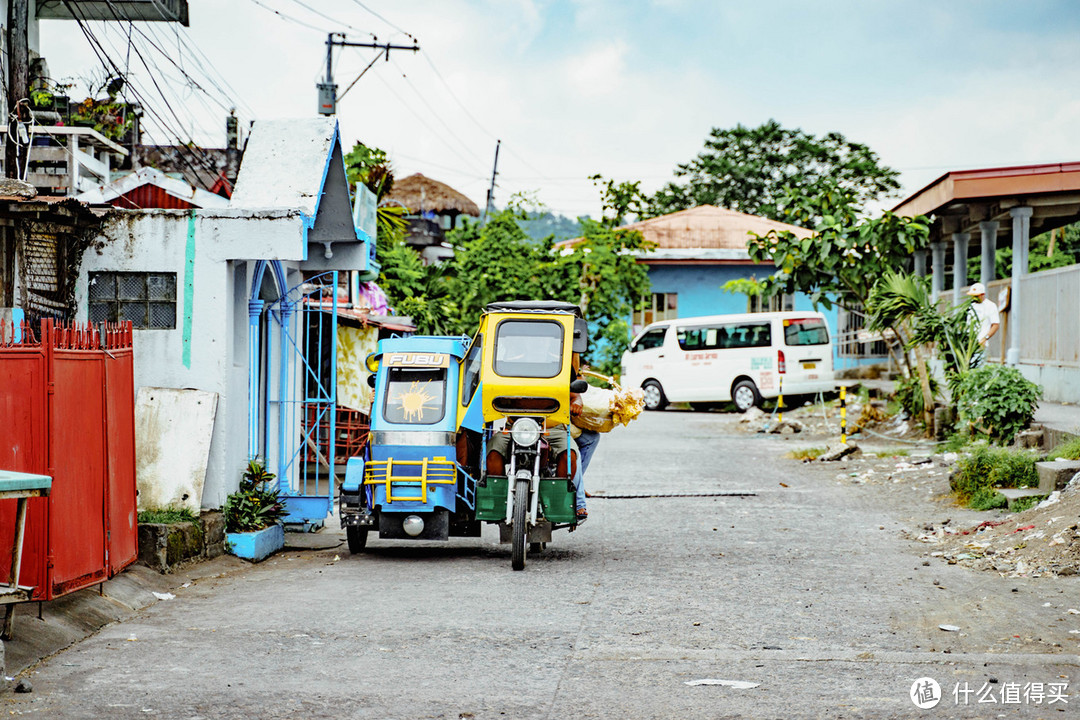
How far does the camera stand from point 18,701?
512cm

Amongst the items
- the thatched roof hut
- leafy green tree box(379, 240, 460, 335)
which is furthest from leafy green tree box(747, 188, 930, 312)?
the thatched roof hut

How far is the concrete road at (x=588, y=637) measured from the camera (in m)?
5.16

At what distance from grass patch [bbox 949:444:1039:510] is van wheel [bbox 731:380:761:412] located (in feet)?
48.7

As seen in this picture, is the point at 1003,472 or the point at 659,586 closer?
the point at 659,586

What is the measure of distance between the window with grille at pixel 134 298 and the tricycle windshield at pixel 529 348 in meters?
2.69

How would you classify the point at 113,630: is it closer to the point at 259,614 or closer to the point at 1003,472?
the point at 259,614

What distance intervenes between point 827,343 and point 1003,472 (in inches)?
587

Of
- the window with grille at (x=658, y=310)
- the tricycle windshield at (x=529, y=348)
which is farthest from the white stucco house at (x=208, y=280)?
the window with grille at (x=658, y=310)

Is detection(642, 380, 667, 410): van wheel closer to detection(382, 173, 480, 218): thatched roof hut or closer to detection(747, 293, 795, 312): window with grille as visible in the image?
detection(747, 293, 795, 312): window with grille

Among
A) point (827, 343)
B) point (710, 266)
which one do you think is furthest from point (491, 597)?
point (710, 266)

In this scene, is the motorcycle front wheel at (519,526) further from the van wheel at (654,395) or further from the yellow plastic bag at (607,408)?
the van wheel at (654,395)

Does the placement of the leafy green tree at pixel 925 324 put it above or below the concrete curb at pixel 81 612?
above

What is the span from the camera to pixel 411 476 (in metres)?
9.48

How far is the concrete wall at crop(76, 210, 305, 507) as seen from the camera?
9.30 meters
